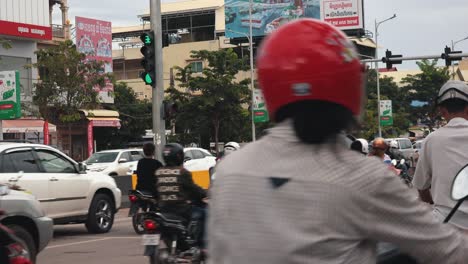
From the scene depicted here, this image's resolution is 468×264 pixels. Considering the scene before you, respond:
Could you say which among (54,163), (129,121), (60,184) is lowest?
(60,184)

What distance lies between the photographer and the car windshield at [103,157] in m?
27.6

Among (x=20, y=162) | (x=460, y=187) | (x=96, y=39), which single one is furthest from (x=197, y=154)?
(x=96, y=39)

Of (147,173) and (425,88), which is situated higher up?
(425,88)

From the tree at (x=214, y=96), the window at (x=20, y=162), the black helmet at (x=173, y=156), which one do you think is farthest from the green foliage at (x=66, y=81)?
the black helmet at (x=173, y=156)

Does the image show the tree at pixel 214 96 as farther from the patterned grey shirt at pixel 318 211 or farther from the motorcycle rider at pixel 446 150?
the patterned grey shirt at pixel 318 211

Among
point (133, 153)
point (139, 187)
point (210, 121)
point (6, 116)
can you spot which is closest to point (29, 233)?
point (139, 187)

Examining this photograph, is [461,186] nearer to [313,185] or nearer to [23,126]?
[313,185]

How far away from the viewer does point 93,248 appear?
39.5ft

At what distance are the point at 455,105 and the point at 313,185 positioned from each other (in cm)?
255

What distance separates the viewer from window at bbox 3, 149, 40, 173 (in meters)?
12.2

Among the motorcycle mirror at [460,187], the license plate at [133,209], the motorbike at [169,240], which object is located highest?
the motorcycle mirror at [460,187]

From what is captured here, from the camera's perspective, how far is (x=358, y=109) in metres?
1.96

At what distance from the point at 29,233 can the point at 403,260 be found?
7.64 m

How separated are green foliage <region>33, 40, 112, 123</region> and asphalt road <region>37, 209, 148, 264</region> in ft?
66.2
